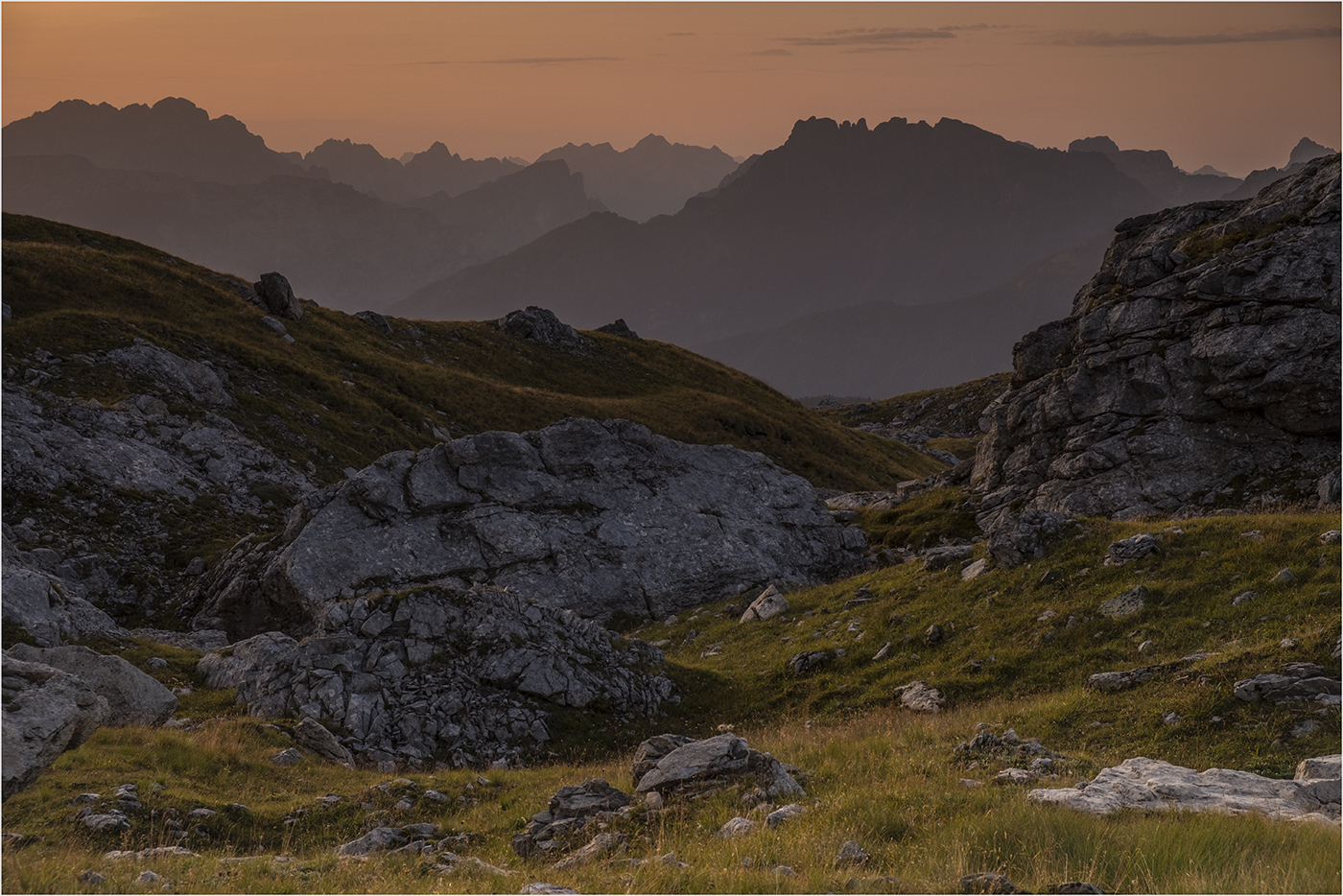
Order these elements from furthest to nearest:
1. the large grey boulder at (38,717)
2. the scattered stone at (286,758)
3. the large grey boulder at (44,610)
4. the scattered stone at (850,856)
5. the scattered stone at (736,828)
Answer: the large grey boulder at (44,610), the scattered stone at (286,758), the large grey boulder at (38,717), the scattered stone at (736,828), the scattered stone at (850,856)

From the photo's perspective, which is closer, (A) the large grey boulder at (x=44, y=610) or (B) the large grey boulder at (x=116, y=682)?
(B) the large grey boulder at (x=116, y=682)

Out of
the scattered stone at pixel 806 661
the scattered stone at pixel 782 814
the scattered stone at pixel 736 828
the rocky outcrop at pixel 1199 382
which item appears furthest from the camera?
the rocky outcrop at pixel 1199 382

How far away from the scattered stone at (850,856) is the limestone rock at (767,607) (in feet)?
67.7

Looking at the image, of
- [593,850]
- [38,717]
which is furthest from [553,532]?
[593,850]

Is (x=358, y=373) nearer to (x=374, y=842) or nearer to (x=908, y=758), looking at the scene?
(x=374, y=842)

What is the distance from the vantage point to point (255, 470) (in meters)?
42.8

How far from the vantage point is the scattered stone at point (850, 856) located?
32.0ft

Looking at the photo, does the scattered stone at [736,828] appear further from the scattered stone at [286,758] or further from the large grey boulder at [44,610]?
the large grey boulder at [44,610]

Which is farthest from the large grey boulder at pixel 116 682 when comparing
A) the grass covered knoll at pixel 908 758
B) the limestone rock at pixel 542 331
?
the limestone rock at pixel 542 331

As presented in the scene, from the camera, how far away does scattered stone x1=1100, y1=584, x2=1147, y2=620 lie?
2020 centimetres

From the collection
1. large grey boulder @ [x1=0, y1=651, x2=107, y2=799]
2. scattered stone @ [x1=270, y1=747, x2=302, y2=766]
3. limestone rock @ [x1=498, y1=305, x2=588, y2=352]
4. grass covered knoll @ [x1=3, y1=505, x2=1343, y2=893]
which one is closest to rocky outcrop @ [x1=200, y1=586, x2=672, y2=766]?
grass covered knoll @ [x1=3, y1=505, x2=1343, y2=893]

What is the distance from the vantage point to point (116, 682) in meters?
18.7

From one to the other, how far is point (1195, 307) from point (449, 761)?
36703 millimetres

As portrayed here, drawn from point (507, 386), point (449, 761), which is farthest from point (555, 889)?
point (507, 386)
